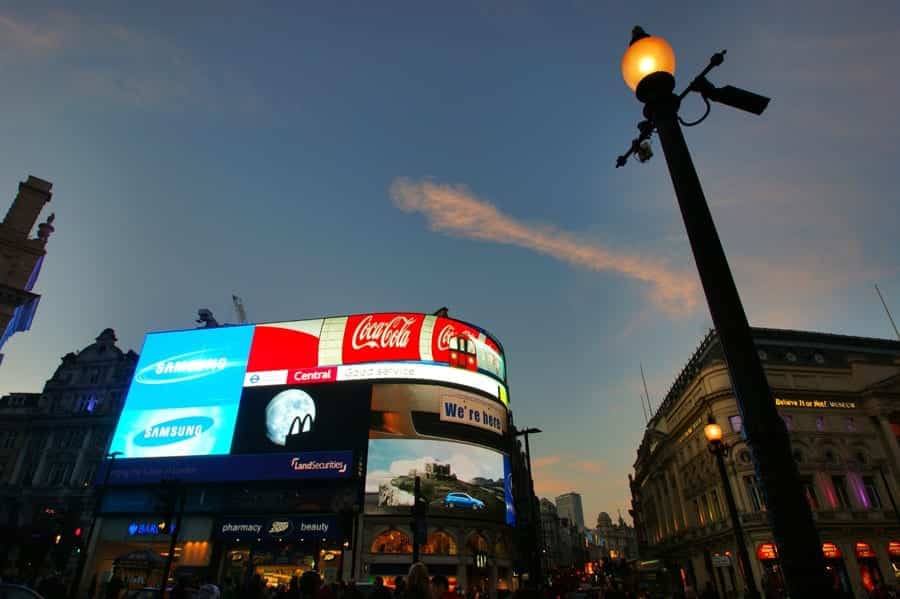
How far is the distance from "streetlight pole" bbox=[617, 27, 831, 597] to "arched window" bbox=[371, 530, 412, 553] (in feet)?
119

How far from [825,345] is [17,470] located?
8438 centimetres

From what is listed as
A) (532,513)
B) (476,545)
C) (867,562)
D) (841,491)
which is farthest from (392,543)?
(841,491)

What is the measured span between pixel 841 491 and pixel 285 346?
154 ft

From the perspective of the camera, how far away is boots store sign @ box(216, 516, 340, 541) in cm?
3369

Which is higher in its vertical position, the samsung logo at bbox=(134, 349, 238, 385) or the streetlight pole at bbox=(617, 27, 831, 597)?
the samsung logo at bbox=(134, 349, 238, 385)

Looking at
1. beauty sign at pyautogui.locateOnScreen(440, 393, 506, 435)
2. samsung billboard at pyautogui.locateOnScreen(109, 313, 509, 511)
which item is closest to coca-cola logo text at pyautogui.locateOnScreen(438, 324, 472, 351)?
samsung billboard at pyautogui.locateOnScreen(109, 313, 509, 511)

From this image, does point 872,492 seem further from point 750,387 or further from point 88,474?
point 88,474

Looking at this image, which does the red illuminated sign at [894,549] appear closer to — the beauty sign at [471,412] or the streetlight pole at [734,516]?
the beauty sign at [471,412]

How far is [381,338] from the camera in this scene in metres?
41.1

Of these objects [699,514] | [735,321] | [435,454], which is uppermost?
[435,454]

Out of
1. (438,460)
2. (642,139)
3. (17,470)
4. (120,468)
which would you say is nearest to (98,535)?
(120,468)

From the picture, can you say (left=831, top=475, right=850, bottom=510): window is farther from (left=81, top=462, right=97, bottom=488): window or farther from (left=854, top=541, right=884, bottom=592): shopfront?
(left=81, top=462, right=97, bottom=488): window

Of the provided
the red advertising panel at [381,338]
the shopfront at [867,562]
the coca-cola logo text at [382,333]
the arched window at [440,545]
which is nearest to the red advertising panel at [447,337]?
the red advertising panel at [381,338]

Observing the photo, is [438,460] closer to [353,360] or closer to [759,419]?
[353,360]
